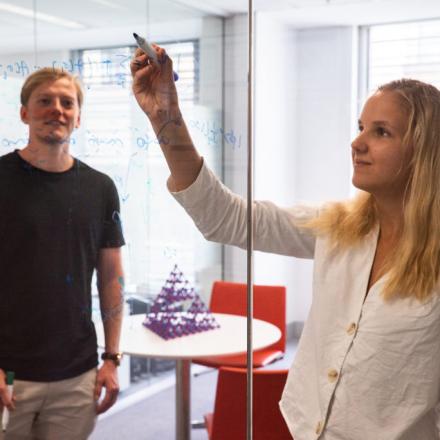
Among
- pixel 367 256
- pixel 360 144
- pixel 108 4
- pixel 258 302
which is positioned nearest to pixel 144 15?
pixel 108 4

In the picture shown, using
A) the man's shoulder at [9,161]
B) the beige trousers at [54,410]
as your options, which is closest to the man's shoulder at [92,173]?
the man's shoulder at [9,161]

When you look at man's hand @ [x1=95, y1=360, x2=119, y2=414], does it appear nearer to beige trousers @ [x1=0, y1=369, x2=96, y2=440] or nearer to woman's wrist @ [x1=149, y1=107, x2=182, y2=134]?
beige trousers @ [x1=0, y1=369, x2=96, y2=440]

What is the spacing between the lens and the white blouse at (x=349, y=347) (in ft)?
A: 3.37

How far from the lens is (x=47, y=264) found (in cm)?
103

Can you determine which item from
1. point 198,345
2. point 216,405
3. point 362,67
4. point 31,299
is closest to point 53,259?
point 31,299

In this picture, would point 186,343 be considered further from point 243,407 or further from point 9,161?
point 9,161

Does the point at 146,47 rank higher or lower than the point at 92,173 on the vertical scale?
higher

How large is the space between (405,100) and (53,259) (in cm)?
63

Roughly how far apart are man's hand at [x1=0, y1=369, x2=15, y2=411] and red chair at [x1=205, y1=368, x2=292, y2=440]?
513mm

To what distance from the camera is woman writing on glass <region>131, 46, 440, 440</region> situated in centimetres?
103

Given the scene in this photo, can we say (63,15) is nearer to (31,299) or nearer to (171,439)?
(31,299)

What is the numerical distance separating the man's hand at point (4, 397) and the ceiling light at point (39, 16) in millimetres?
559

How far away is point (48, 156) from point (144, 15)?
0.31m

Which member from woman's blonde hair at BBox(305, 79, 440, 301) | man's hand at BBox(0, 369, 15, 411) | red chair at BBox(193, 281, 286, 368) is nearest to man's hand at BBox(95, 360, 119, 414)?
man's hand at BBox(0, 369, 15, 411)
